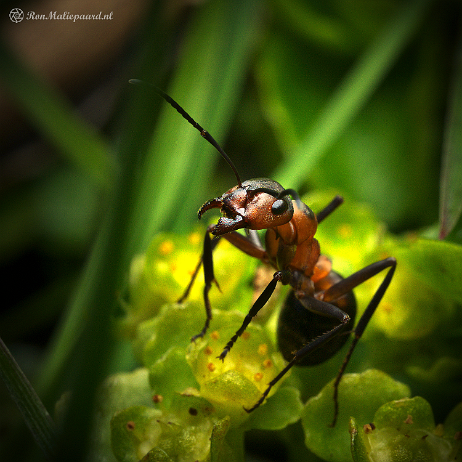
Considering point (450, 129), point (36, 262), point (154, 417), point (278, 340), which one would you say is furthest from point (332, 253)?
point (36, 262)

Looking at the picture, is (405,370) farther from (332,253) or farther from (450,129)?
(450,129)

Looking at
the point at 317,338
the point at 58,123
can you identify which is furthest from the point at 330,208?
the point at 58,123

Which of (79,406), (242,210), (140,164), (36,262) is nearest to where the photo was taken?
(79,406)

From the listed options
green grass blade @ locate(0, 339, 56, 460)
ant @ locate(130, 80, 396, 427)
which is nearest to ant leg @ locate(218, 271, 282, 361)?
ant @ locate(130, 80, 396, 427)

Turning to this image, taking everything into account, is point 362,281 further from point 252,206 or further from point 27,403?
point 27,403

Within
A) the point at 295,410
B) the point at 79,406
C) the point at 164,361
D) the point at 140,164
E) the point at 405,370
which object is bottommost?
the point at 405,370

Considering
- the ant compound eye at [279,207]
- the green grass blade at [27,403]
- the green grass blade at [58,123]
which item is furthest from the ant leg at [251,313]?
the green grass blade at [58,123]
